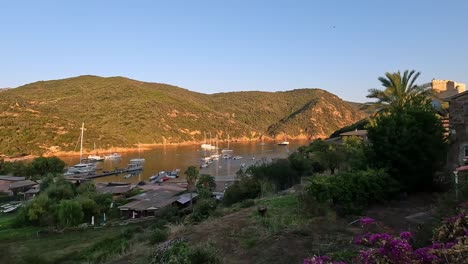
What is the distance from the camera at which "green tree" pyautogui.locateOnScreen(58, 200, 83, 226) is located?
3478 cm

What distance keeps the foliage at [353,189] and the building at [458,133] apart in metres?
2.99

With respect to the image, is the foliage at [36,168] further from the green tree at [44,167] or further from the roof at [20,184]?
the roof at [20,184]

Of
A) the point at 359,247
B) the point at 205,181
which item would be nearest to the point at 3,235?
the point at 205,181

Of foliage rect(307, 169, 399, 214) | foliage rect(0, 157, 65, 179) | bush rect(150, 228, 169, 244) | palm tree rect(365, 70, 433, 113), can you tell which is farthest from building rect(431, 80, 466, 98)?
foliage rect(0, 157, 65, 179)

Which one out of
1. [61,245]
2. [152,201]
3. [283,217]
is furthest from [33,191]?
[283,217]

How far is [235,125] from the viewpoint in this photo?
630 ft

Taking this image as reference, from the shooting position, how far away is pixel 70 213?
35219mm

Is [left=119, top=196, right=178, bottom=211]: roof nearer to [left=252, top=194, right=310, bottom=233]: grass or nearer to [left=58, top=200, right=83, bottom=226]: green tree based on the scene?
[left=58, top=200, right=83, bottom=226]: green tree

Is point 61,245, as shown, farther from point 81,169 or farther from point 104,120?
point 104,120

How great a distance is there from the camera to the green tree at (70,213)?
34784mm

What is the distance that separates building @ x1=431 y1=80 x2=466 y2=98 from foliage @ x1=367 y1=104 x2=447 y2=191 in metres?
13.7

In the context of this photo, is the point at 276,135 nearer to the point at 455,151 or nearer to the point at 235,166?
the point at 235,166

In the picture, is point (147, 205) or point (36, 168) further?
point (36, 168)

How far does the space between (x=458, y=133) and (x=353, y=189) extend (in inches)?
213
